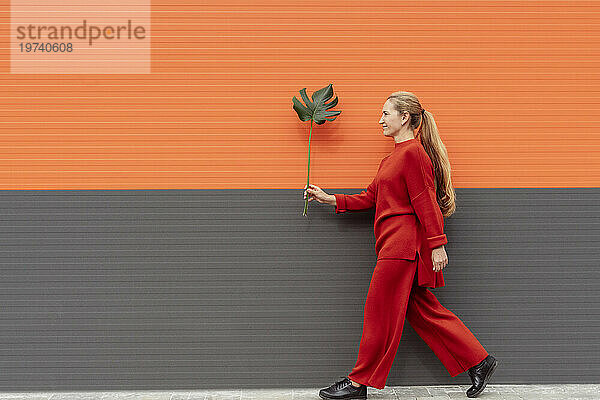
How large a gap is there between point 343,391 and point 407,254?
811mm

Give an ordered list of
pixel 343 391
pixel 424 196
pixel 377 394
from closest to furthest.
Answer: pixel 424 196, pixel 343 391, pixel 377 394

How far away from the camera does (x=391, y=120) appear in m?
3.49

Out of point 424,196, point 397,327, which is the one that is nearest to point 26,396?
point 397,327

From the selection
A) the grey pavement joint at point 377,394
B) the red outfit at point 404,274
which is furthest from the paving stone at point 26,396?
the red outfit at point 404,274

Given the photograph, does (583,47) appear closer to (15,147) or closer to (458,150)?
(458,150)

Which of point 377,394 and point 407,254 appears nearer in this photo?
point 407,254

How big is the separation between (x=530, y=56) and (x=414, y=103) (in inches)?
31.6

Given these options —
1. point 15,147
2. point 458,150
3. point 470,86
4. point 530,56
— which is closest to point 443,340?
point 458,150

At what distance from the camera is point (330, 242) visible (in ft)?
12.1

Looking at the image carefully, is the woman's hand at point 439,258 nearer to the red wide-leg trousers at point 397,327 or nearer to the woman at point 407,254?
the woman at point 407,254

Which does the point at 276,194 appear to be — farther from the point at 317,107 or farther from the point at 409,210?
the point at 409,210

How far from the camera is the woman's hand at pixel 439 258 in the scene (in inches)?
134

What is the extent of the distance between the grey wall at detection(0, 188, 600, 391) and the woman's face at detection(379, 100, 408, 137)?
0.42 metres

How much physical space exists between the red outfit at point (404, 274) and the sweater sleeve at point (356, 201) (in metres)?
0.05
